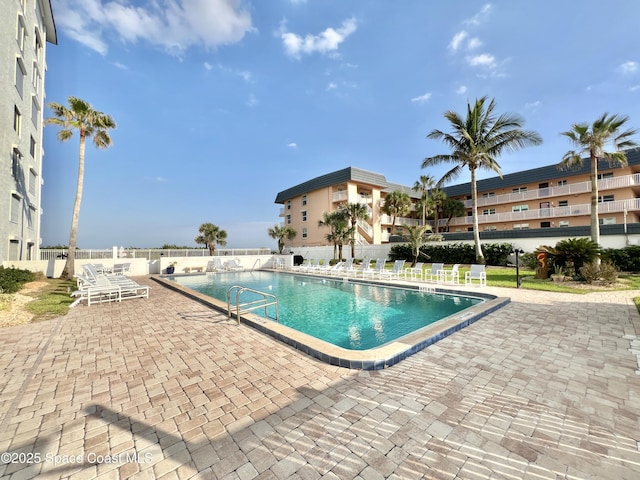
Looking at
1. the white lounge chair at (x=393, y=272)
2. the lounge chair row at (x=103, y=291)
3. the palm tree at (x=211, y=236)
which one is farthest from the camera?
the palm tree at (x=211, y=236)

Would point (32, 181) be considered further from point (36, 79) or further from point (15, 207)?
point (36, 79)

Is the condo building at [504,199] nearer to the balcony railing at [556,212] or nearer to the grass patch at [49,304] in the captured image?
the balcony railing at [556,212]

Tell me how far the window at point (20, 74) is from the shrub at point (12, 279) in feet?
34.3

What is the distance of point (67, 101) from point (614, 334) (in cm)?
2499

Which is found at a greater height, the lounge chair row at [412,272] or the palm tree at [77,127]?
the palm tree at [77,127]

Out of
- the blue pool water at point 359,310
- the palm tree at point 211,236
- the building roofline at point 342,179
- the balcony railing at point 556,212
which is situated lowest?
the blue pool water at point 359,310

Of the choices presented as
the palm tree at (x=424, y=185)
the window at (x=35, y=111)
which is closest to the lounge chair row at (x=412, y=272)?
the palm tree at (x=424, y=185)

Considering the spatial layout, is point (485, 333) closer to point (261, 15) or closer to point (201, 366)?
point (201, 366)

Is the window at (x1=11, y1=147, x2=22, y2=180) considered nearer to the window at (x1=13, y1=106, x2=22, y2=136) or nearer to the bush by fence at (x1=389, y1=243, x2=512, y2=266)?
the window at (x1=13, y1=106, x2=22, y2=136)

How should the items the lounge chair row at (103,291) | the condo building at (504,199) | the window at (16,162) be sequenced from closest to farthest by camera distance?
the lounge chair row at (103,291) → the window at (16,162) → the condo building at (504,199)

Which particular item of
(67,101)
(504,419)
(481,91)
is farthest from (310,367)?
(481,91)

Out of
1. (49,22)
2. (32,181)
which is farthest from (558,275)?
(49,22)

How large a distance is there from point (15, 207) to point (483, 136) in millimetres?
28945

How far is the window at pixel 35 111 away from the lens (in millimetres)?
17406
